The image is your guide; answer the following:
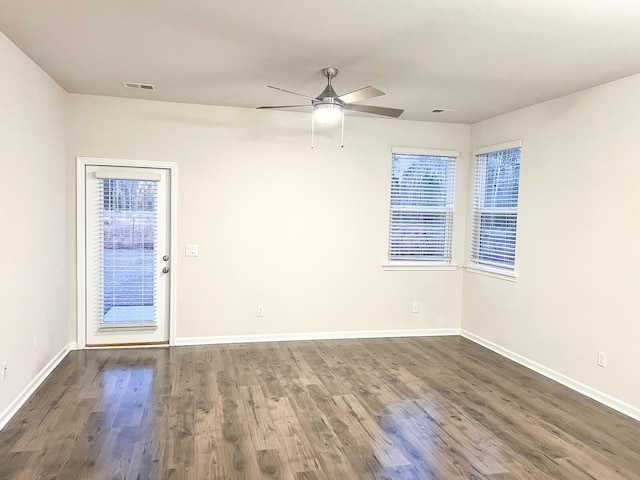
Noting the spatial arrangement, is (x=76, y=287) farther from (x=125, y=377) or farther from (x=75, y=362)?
(x=125, y=377)

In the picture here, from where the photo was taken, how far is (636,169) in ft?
11.4

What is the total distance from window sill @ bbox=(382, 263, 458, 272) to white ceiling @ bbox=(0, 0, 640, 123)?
2.04 metres

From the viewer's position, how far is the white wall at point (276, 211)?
15.7ft

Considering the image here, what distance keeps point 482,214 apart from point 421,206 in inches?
28.2

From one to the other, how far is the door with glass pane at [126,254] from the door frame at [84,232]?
41mm

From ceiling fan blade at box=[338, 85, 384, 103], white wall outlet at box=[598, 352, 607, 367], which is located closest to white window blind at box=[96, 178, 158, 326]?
ceiling fan blade at box=[338, 85, 384, 103]

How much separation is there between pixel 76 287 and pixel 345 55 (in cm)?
351

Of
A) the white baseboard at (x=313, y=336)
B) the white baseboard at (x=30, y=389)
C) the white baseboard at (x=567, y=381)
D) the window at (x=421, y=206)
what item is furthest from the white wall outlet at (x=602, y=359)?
the white baseboard at (x=30, y=389)

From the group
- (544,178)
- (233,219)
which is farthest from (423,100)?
(233,219)

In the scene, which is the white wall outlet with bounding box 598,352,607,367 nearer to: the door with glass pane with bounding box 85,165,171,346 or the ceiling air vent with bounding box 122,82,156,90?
the door with glass pane with bounding box 85,165,171,346

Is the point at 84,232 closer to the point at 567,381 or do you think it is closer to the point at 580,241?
the point at 580,241

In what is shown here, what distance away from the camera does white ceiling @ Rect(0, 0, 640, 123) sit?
2.50 meters

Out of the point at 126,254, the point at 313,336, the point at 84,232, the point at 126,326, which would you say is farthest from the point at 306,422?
the point at 84,232

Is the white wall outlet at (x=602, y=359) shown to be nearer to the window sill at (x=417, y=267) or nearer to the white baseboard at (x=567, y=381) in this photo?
the white baseboard at (x=567, y=381)
